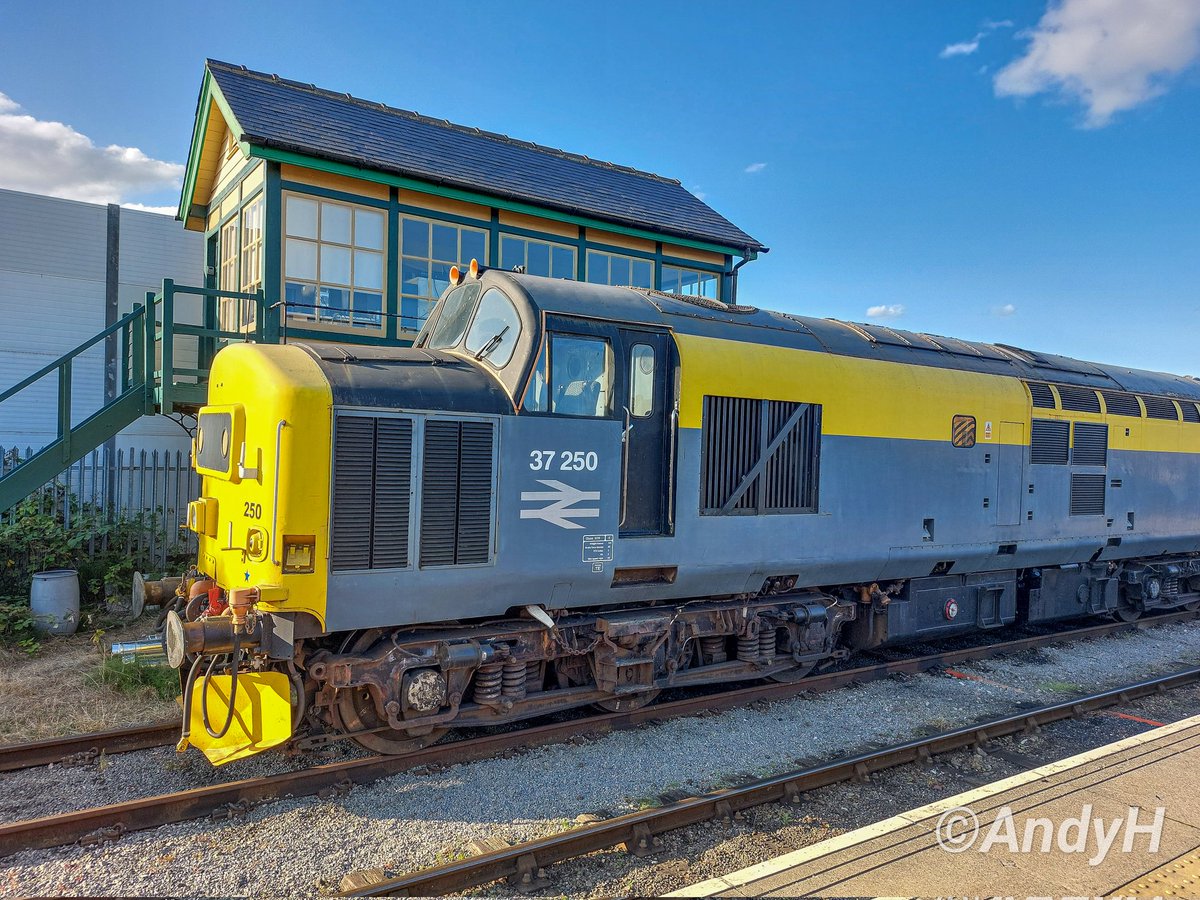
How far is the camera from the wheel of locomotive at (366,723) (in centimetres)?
526

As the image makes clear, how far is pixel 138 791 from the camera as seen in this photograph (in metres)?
5.08

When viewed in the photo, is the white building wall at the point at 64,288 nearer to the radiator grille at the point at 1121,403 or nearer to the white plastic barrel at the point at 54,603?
the white plastic barrel at the point at 54,603

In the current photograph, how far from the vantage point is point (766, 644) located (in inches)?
290

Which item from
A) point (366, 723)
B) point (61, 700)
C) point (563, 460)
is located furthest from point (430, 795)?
point (61, 700)

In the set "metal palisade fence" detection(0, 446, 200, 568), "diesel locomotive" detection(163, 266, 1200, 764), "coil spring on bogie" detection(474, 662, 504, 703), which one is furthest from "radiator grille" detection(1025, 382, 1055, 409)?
"metal palisade fence" detection(0, 446, 200, 568)

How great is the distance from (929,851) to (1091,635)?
324 inches

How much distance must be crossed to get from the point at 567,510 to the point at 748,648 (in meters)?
2.67

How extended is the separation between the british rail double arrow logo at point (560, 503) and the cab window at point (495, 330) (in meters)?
1.01

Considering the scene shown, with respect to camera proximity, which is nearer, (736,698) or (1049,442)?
(736,698)

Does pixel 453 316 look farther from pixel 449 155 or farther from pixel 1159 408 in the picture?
pixel 1159 408

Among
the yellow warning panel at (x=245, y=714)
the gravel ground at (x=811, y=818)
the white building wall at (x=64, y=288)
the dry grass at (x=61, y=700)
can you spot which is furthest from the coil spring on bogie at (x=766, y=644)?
the white building wall at (x=64, y=288)

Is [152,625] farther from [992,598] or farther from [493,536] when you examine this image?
[992,598]

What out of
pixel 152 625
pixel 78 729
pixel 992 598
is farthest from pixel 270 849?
pixel 992 598

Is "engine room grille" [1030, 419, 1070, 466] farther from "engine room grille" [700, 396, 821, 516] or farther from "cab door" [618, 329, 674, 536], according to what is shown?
"cab door" [618, 329, 674, 536]
